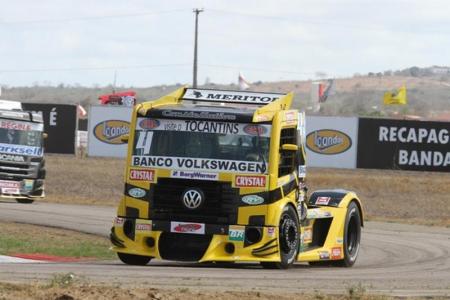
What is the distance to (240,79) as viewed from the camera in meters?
70.6

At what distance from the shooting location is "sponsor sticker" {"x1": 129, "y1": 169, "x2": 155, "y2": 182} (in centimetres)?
1586

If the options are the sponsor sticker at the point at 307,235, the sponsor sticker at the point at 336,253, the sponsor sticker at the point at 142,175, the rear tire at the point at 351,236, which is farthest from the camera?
the rear tire at the point at 351,236

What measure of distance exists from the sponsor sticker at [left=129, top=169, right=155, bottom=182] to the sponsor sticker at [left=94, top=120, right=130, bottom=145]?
2827cm

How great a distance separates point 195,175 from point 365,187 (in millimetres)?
23814

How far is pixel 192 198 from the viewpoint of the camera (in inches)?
618

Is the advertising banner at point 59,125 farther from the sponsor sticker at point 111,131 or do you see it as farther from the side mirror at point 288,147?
the side mirror at point 288,147

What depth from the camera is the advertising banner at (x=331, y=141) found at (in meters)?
40.6

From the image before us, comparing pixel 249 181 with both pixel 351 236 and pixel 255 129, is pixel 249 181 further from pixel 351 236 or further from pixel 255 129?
pixel 351 236

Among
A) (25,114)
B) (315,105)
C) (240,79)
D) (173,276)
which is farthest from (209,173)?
(315,105)

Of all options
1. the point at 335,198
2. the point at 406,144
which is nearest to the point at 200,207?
Result: the point at 335,198

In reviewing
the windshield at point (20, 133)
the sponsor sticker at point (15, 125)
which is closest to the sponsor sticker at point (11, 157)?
the windshield at point (20, 133)

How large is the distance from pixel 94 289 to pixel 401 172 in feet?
97.8

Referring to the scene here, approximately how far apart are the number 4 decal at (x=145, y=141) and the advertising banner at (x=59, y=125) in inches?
1136

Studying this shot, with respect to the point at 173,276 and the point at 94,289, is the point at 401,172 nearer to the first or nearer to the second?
the point at 173,276
